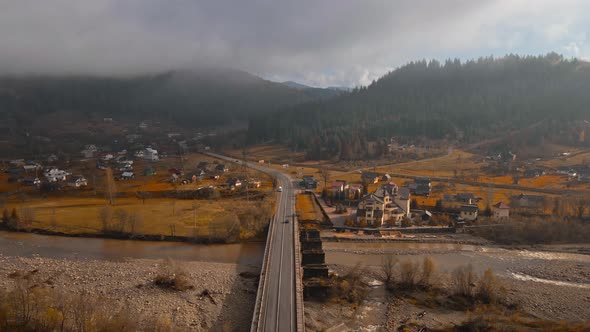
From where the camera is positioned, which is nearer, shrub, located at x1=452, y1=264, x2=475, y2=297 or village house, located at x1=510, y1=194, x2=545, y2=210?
shrub, located at x1=452, y1=264, x2=475, y2=297

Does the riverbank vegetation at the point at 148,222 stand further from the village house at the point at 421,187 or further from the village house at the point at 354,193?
the village house at the point at 421,187

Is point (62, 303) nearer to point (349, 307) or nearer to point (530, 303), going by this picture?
point (349, 307)

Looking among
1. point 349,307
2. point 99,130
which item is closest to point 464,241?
point 349,307

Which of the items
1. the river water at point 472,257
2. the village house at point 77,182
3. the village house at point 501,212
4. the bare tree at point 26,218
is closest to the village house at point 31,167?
the village house at point 77,182

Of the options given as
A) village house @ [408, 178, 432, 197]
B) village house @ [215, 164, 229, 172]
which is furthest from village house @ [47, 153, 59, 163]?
village house @ [408, 178, 432, 197]

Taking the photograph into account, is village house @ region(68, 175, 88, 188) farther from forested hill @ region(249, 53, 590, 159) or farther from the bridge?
forested hill @ region(249, 53, 590, 159)
